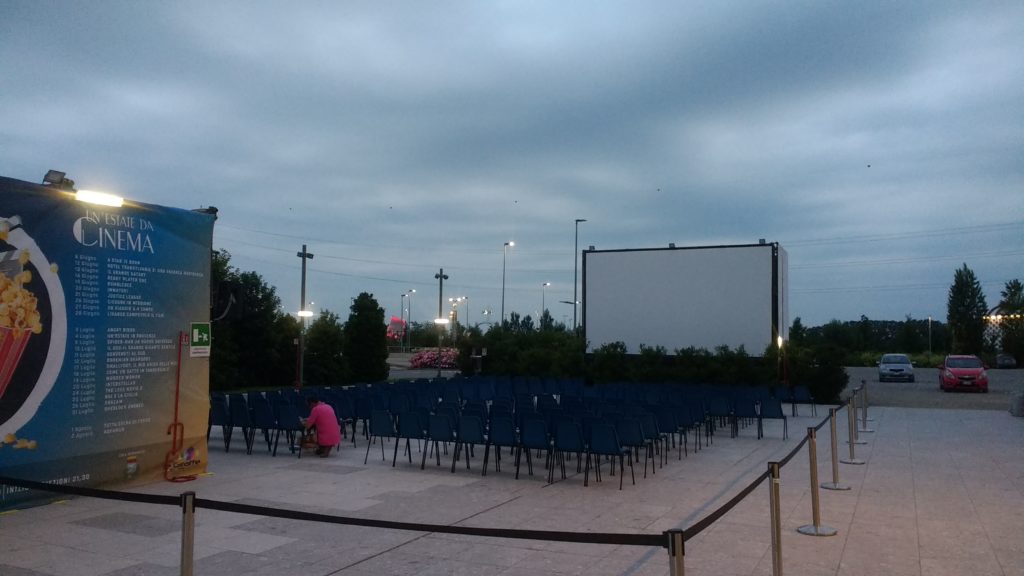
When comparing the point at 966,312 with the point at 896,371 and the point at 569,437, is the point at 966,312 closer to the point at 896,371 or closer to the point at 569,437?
the point at 896,371

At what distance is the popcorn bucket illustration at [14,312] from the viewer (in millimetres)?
7316

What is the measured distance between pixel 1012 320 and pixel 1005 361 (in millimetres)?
7711

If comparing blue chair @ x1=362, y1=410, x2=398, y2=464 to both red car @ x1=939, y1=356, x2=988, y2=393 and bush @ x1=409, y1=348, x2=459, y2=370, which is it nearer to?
red car @ x1=939, y1=356, x2=988, y2=393

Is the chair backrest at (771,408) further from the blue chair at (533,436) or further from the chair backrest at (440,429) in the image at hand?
the chair backrest at (440,429)

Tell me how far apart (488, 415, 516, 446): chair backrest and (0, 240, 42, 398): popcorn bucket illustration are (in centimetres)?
532

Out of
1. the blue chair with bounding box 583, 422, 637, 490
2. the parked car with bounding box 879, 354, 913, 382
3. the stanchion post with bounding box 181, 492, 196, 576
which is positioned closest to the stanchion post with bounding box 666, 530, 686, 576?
the stanchion post with bounding box 181, 492, 196, 576

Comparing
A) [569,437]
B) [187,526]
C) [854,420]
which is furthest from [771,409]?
[187,526]

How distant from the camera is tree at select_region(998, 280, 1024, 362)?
49156 millimetres

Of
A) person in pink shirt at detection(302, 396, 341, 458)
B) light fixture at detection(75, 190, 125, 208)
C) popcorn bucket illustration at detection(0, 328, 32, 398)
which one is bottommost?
person in pink shirt at detection(302, 396, 341, 458)

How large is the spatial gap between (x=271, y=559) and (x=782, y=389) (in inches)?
633

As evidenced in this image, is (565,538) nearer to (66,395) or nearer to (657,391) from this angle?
(66,395)

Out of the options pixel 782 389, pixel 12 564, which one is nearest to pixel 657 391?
pixel 782 389

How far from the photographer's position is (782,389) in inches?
749

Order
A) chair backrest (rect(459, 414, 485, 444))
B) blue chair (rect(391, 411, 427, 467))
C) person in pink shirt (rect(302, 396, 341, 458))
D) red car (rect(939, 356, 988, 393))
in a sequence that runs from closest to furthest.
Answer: chair backrest (rect(459, 414, 485, 444))
blue chair (rect(391, 411, 427, 467))
person in pink shirt (rect(302, 396, 341, 458))
red car (rect(939, 356, 988, 393))
